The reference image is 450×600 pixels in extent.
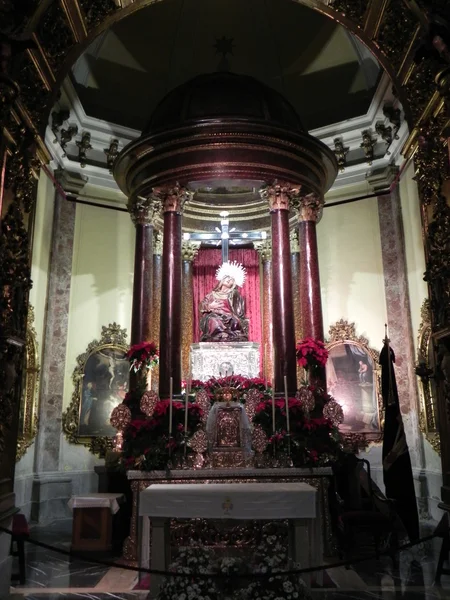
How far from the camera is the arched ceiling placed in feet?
40.9

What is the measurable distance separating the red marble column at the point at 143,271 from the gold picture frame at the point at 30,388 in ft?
6.01

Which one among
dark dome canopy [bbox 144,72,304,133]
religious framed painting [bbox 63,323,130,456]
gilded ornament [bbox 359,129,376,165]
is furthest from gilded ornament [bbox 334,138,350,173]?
religious framed painting [bbox 63,323,130,456]

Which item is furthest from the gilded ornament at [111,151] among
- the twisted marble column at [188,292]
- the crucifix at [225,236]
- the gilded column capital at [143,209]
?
the twisted marble column at [188,292]

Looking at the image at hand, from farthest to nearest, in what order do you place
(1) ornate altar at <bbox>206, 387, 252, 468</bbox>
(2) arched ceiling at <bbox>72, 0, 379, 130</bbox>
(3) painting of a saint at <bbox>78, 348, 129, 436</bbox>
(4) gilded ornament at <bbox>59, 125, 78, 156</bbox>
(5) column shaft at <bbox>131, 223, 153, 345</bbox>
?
1. (2) arched ceiling at <bbox>72, 0, 379, 130</bbox>
2. (4) gilded ornament at <bbox>59, 125, 78, 156</bbox>
3. (3) painting of a saint at <bbox>78, 348, 129, 436</bbox>
4. (5) column shaft at <bbox>131, 223, 153, 345</bbox>
5. (1) ornate altar at <bbox>206, 387, 252, 468</bbox>

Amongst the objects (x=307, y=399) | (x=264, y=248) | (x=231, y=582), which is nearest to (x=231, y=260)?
(x=264, y=248)

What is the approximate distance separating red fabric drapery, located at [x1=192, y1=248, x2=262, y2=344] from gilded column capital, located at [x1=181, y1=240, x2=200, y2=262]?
44 centimetres

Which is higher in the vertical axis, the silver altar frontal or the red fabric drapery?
the red fabric drapery

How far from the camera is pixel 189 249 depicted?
11797 mm

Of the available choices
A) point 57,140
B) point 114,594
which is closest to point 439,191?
point 114,594

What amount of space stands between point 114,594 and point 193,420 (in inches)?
104

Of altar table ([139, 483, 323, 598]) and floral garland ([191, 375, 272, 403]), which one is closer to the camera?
altar table ([139, 483, 323, 598])

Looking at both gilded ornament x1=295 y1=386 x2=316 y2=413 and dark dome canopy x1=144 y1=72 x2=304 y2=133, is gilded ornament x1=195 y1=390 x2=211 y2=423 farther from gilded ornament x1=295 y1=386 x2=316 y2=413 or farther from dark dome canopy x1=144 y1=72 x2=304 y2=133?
dark dome canopy x1=144 y1=72 x2=304 y2=133

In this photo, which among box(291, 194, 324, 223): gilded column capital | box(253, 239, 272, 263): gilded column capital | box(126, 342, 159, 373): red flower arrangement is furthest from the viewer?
box(253, 239, 272, 263): gilded column capital

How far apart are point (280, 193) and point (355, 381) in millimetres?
4069
